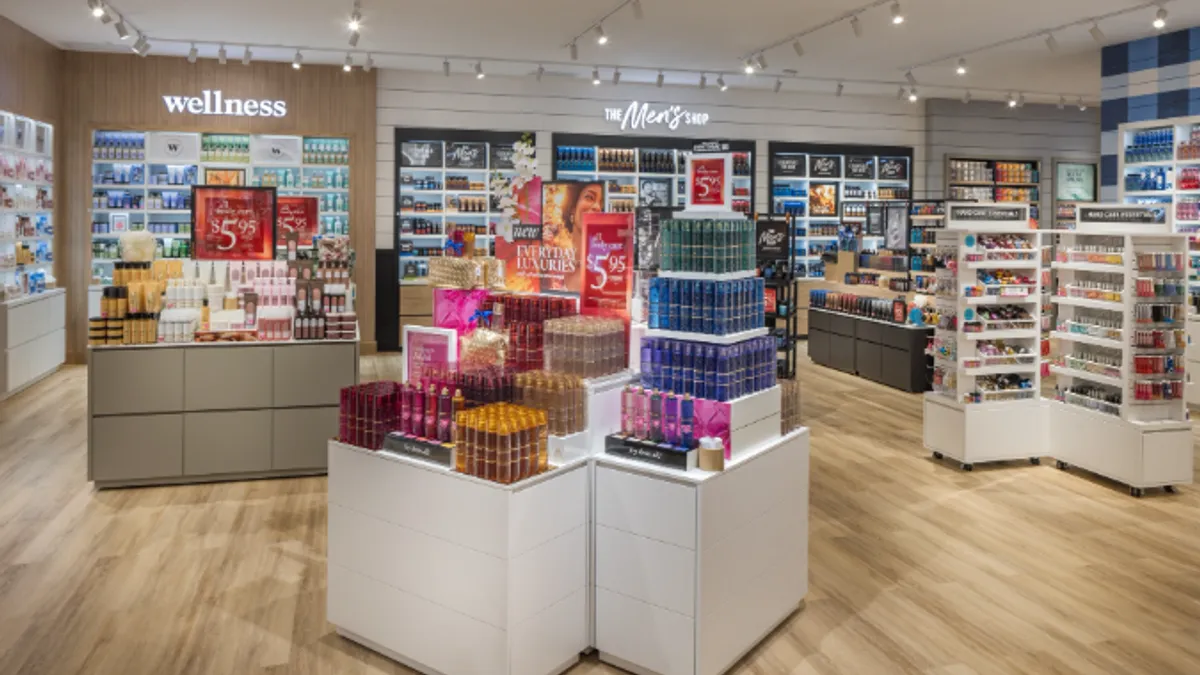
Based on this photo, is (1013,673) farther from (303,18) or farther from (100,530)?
(303,18)

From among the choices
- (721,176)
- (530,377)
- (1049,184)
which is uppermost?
(1049,184)

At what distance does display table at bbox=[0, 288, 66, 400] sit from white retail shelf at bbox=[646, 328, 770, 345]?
23.7ft

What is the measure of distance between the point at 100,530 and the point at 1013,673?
4.56 m

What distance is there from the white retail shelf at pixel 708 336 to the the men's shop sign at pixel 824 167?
1041 centimetres

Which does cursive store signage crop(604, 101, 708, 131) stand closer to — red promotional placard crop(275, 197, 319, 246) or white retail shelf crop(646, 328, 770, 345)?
red promotional placard crop(275, 197, 319, 246)

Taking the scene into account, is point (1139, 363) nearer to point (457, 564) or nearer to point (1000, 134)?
point (457, 564)

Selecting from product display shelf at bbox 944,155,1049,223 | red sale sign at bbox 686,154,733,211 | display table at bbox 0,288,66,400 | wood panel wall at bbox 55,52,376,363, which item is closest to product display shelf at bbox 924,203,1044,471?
red sale sign at bbox 686,154,733,211

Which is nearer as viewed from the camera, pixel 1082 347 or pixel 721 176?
pixel 721 176

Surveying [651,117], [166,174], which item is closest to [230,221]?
[166,174]

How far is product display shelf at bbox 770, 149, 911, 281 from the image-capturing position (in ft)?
44.4

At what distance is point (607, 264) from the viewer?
13.4ft

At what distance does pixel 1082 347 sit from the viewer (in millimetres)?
6410

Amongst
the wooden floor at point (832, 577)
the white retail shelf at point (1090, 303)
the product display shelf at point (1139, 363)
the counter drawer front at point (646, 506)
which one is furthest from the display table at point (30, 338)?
the product display shelf at point (1139, 363)

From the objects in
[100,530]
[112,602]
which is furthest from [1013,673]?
[100,530]
